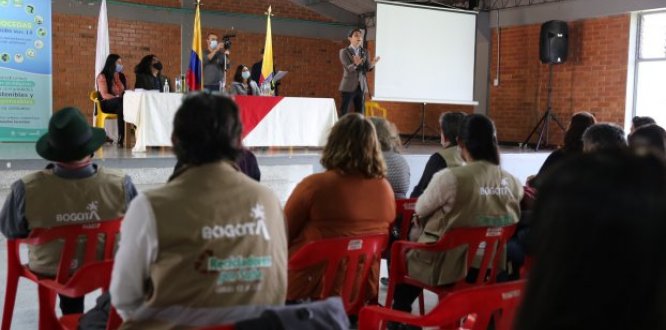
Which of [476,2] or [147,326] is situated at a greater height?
[476,2]

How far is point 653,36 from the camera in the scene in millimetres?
8742

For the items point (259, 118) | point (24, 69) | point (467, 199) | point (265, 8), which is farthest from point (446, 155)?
point (265, 8)

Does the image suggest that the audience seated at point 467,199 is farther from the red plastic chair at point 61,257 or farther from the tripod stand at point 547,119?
the tripod stand at point 547,119

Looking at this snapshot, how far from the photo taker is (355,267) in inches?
86.4

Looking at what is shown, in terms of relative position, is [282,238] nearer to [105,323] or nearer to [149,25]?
[105,323]

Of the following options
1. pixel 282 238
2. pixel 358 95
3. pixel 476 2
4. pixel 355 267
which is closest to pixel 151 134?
pixel 358 95

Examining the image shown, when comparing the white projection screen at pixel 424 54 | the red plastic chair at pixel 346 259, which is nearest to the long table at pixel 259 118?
the white projection screen at pixel 424 54

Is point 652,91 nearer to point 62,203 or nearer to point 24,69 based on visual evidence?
point 24,69

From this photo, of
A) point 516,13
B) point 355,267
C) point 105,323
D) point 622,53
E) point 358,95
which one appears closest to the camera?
point 105,323

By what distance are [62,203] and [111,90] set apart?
586 cm

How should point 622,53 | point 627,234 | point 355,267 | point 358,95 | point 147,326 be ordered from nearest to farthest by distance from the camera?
point 627,234, point 147,326, point 355,267, point 358,95, point 622,53

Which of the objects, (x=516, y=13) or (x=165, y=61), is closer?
(x=516, y=13)

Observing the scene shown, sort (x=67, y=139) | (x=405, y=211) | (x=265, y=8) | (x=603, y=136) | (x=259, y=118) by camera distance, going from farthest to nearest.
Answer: (x=265, y=8), (x=259, y=118), (x=405, y=211), (x=603, y=136), (x=67, y=139)

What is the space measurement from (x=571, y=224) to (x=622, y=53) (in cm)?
934
